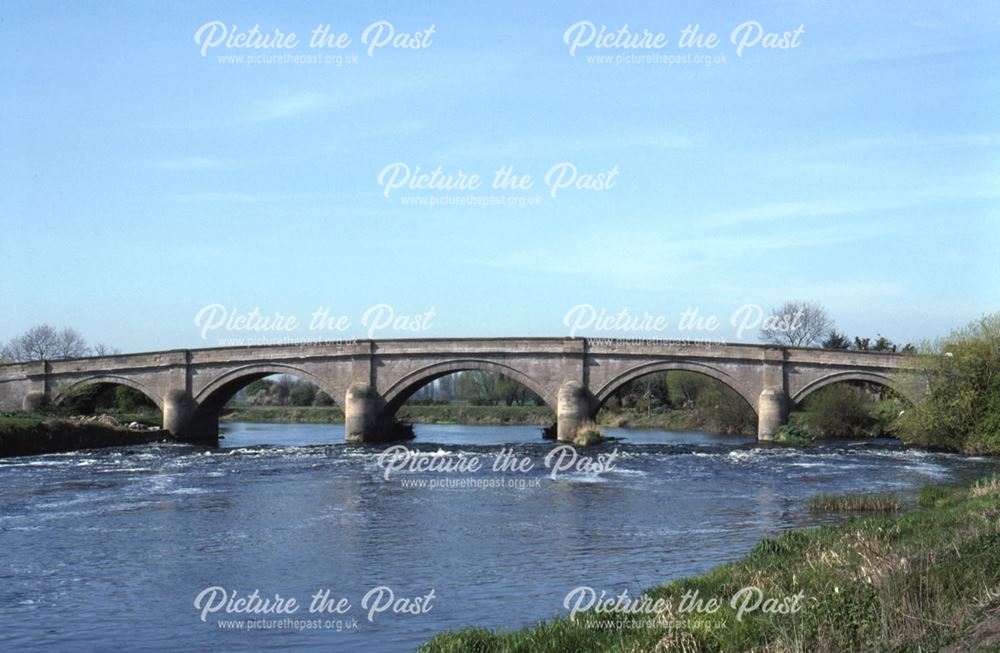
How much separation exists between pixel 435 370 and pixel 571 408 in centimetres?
752

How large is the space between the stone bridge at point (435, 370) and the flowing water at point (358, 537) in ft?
33.2

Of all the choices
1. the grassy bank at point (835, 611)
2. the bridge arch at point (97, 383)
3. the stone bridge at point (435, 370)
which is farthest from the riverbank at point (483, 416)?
the grassy bank at point (835, 611)

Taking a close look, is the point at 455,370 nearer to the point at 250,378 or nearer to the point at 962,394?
the point at 250,378

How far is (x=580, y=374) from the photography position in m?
48.8

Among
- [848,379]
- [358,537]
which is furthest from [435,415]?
[358,537]

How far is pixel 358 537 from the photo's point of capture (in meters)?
19.7

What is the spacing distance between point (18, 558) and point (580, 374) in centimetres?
3371

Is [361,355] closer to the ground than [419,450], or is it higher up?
higher up

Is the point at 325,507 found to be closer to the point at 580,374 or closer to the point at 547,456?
the point at 547,456

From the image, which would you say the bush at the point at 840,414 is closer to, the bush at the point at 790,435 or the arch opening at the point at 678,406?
the arch opening at the point at 678,406

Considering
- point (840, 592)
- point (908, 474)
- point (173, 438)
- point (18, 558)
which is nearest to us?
point (840, 592)

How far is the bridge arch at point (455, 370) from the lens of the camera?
49.7 m

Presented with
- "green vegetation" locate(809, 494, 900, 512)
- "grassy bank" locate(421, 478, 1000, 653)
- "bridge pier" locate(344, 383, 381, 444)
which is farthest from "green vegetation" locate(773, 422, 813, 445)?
"grassy bank" locate(421, 478, 1000, 653)

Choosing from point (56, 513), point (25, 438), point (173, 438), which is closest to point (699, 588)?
point (56, 513)
